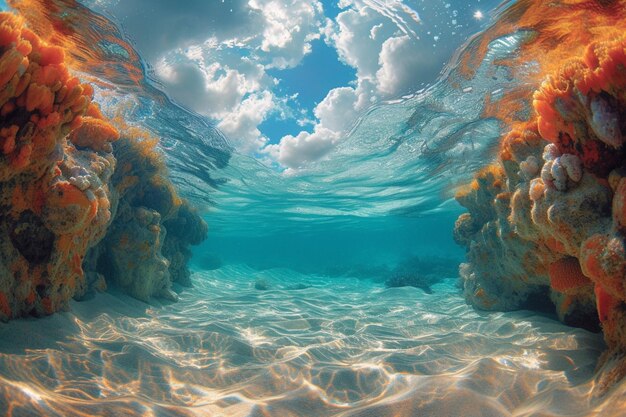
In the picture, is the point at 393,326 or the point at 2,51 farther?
the point at 393,326

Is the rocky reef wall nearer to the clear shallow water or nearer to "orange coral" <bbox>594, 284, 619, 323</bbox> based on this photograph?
the clear shallow water

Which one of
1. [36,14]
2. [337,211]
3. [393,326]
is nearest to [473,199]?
[393,326]

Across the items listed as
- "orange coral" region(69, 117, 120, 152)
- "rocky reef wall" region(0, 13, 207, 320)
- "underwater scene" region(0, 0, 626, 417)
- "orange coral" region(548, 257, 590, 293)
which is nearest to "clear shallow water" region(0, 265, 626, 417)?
"underwater scene" region(0, 0, 626, 417)

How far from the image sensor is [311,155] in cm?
1717

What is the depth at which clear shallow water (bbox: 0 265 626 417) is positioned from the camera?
3.14 metres

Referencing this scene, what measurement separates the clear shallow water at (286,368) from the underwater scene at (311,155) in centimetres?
4

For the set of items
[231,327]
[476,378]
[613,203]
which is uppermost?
[613,203]

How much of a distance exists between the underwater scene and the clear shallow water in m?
0.04

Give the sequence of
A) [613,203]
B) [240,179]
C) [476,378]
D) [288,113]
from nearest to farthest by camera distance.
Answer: [613,203]
[476,378]
[288,113]
[240,179]

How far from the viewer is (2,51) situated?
3.35 m

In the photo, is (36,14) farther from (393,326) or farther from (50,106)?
(393,326)

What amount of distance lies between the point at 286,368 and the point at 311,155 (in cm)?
1357

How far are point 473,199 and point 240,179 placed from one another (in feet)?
47.6

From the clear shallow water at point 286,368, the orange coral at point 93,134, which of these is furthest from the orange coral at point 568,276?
the orange coral at point 93,134
